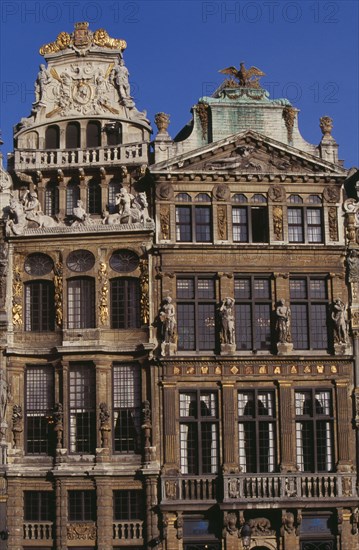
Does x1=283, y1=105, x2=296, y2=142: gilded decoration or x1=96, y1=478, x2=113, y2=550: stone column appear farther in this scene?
x1=283, y1=105, x2=296, y2=142: gilded decoration

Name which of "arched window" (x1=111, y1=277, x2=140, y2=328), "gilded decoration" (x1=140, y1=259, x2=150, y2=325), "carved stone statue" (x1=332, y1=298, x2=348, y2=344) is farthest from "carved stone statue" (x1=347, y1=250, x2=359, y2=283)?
"arched window" (x1=111, y1=277, x2=140, y2=328)

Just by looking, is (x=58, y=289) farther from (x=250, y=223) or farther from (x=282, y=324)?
(x=282, y=324)

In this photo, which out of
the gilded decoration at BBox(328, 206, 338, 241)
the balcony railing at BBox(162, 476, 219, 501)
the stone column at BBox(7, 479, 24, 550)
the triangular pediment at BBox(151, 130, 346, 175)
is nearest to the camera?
the balcony railing at BBox(162, 476, 219, 501)

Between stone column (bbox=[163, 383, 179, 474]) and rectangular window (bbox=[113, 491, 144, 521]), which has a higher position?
stone column (bbox=[163, 383, 179, 474])

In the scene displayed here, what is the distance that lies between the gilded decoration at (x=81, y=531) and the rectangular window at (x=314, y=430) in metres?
8.38

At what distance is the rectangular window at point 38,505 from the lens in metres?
45.2

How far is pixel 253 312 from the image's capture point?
46.3 metres

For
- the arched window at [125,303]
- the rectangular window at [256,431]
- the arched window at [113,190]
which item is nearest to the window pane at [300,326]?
the rectangular window at [256,431]

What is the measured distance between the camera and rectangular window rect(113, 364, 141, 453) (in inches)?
1789

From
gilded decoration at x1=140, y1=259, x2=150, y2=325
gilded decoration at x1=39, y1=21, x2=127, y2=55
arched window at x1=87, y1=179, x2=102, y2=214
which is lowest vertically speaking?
gilded decoration at x1=140, y1=259, x2=150, y2=325

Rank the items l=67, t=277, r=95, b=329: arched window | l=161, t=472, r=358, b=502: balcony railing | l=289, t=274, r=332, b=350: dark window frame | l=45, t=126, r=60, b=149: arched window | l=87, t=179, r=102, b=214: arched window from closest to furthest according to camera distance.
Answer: l=161, t=472, r=358, b=502: balcony railing → l=67, t=277, r=95, b=329: arched window → l=289, t=274, r=332, b=350: dark window frame → l=87, t=179, r=102, b=214: arched window → l=45, t=126, r=60, b=149: arched window

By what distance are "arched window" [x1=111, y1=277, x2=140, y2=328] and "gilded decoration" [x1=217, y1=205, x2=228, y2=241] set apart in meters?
3.86

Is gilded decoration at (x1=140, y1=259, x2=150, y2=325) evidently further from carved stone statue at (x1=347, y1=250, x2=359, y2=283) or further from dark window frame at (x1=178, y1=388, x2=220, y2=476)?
carved stone statue at (x1=347, y1=250, x2=359, y2=283)

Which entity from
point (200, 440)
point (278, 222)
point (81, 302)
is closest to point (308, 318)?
point (278, 222)
